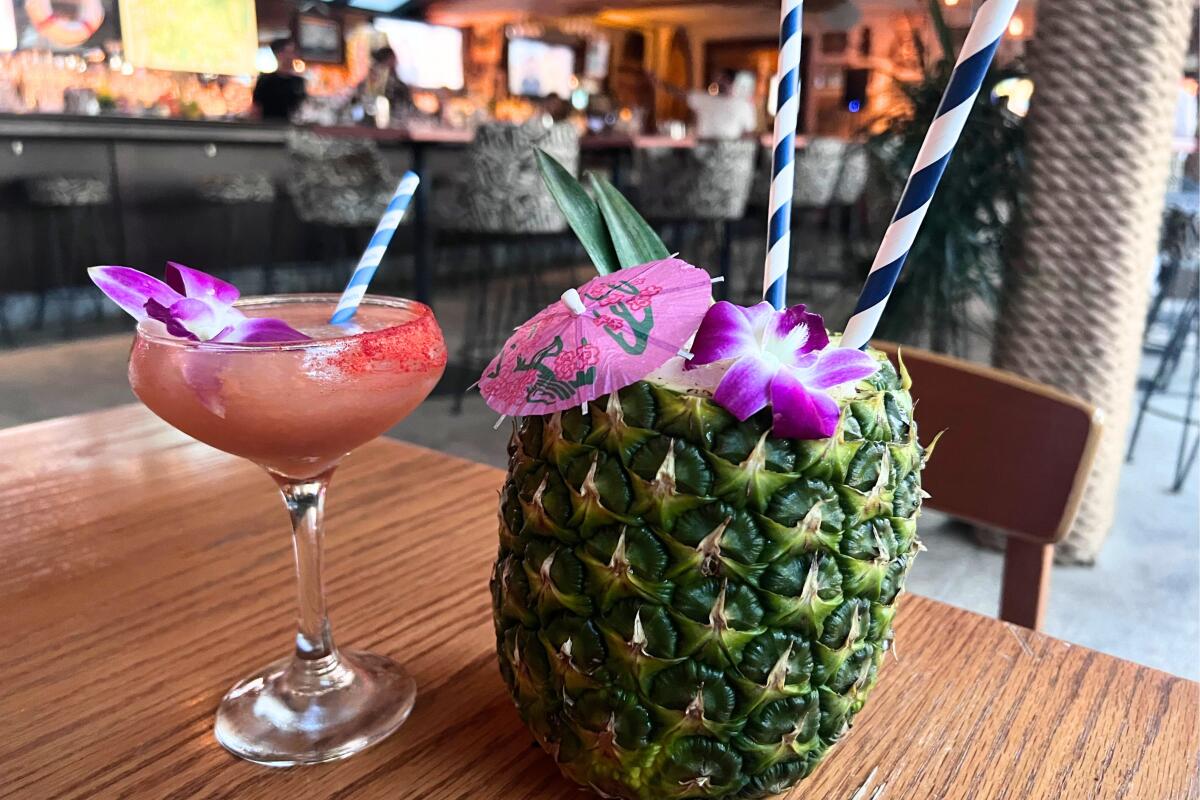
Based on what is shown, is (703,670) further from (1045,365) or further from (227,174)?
(227,174)

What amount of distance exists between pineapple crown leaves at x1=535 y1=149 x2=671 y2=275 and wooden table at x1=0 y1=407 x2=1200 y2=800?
0.27 meters

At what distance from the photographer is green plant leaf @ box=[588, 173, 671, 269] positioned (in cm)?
45

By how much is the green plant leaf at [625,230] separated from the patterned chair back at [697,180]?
12.8ft

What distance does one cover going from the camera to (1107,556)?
2.30 m

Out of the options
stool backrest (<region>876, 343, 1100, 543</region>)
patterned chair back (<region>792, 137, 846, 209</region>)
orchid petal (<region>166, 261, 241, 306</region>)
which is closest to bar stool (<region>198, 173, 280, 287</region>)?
patterned chair back (<region>792, 137, 846, 209</region>)

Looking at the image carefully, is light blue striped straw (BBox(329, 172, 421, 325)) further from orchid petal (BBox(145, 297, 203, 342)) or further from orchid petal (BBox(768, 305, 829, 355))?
orchid petal (BBox(768, 305, 829, 355))

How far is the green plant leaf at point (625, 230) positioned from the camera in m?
0.45

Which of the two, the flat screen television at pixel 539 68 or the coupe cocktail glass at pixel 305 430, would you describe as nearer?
the coupe cocktail glass at pixel 305 430

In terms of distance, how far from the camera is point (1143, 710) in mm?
513

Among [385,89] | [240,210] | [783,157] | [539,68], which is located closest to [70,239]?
[240,210]

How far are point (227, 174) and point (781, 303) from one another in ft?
17.7

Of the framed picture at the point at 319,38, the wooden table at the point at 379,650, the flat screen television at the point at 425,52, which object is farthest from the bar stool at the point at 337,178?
the flat screen television at the point at 425,52

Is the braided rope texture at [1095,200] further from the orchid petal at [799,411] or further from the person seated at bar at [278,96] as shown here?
the person seated at bar at [278,96]

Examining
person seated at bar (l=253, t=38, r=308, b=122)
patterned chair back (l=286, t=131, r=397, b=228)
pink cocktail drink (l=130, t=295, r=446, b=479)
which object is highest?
person seated at bar (l=253, t=38, r=308, b=122)
